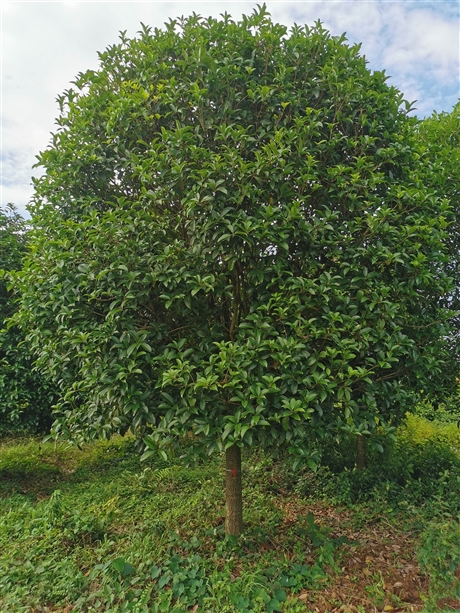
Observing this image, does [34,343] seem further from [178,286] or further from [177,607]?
[177,607]

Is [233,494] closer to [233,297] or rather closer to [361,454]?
[233,297]

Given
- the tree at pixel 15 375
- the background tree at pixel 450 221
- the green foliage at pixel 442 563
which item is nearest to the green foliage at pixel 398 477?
the background tree at pixel 450 221

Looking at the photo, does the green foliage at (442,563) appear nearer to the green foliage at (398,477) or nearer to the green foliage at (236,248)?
the green foliage at (398,477)

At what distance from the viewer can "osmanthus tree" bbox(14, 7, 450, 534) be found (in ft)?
8.61

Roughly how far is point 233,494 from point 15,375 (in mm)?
3299

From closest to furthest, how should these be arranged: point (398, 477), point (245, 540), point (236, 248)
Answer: point (236, 248) < point (245, 540) < point (398, 477)

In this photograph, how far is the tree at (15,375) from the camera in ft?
16.3

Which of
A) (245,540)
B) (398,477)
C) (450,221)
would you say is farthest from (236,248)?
(398,477)

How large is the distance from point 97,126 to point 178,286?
5.36 ft

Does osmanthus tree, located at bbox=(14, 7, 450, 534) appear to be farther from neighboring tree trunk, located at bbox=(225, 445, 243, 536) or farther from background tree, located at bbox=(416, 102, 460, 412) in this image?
neighboring tree trunk, located at bbox=(225, 445, 243, 536)

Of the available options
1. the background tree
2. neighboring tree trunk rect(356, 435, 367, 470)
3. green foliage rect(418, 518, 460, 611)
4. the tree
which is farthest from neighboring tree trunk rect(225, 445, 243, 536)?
the tree

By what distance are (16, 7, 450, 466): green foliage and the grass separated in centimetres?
115

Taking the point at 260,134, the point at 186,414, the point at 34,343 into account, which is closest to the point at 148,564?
the point at 186,414

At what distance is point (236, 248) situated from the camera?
107 inches
